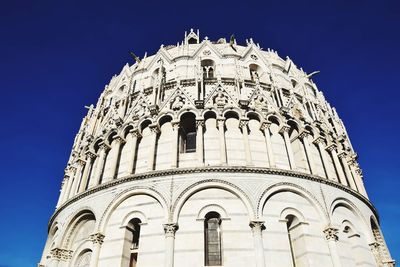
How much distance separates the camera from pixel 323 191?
1484 centimetres

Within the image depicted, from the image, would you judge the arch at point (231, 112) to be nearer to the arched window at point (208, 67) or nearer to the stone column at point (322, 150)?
the arched window at point (208, 67)

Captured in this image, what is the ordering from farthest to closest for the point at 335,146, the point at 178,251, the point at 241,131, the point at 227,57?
the point at 227,57, the point at 335,146, the point at 241,131, the point at 178,251

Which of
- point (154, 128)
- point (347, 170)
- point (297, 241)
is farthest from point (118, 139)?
point (347, 170)

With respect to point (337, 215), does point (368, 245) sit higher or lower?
lower

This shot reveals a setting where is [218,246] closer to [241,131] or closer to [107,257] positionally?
[107,257]

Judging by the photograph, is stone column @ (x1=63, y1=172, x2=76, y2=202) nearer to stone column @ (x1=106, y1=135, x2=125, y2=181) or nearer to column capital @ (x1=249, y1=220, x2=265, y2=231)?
stone column @ (x1=106, y1=135, x2=125, y2=181)

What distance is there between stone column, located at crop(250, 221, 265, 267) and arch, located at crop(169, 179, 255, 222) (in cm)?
42

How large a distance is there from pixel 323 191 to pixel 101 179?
1146cm

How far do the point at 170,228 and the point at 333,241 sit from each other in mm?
7139

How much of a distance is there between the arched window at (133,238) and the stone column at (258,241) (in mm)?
5021

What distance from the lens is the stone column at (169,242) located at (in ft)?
38.7

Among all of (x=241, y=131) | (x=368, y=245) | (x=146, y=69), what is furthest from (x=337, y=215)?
(x=146, y=69)

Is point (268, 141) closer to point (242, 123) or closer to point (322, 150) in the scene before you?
point (242, 123)

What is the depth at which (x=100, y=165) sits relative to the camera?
1670 centimetres
